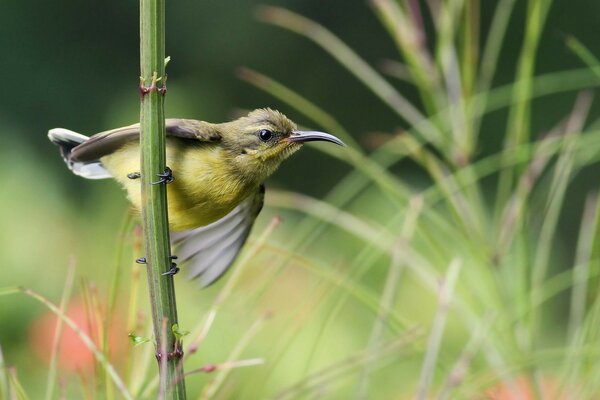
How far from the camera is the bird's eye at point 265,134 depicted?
1.79 m

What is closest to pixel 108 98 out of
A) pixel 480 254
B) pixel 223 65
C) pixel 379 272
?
pixel 223 65

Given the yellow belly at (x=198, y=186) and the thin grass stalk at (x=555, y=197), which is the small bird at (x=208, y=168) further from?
the thin grass stalk at (x=555, y=197)

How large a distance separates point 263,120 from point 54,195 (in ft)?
4.98

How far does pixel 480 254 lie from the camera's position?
166 centimetres

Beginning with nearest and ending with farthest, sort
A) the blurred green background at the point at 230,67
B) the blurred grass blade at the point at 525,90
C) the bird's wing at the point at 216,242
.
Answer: the blurred grass blade at the point at 525,90, the bird's wing at the point at 216,242, the blurred green background at the point at 230,67

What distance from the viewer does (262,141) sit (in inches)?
71.0

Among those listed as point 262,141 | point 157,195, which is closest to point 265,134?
point 262,141

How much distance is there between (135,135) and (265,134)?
22cm

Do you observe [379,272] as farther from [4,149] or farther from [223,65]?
[223,65]

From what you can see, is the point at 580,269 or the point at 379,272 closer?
the point at 580,269

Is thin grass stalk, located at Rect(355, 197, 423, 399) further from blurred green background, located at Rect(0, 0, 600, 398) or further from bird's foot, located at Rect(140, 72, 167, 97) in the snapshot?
blurred green background, located at Rect(0, 0, 600, 398)

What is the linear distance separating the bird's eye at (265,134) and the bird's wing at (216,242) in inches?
5.6

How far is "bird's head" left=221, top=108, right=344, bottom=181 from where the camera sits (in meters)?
1.78

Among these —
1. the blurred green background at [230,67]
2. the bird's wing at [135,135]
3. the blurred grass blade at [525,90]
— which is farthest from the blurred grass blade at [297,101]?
the blurred green background at [230,67]
